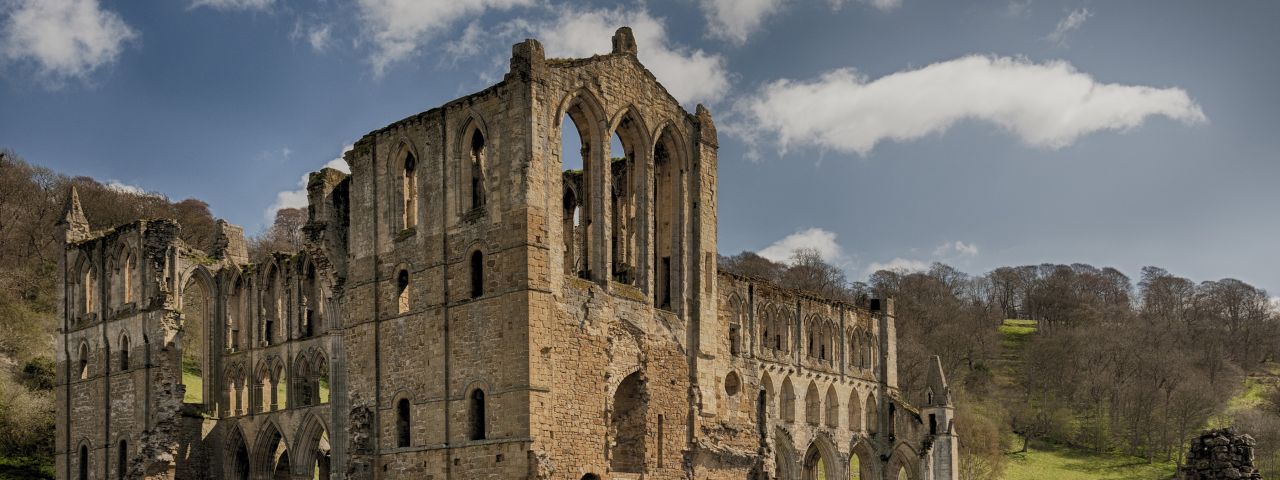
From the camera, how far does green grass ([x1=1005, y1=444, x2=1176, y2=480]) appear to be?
195 ft

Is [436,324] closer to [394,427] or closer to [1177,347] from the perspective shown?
[394,427]

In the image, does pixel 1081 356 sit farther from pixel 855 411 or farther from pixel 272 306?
pixel 272 306

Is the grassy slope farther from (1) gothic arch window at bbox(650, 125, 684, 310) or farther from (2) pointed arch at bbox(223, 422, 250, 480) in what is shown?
(2) pointed arch at bbox(223, 422, 250, 480)

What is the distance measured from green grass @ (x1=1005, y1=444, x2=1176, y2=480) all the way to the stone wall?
123 feet

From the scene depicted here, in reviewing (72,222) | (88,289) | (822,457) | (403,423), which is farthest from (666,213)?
(72,222)

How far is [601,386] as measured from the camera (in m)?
25.2

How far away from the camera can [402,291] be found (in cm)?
2608

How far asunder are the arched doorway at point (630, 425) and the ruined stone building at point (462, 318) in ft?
0.15

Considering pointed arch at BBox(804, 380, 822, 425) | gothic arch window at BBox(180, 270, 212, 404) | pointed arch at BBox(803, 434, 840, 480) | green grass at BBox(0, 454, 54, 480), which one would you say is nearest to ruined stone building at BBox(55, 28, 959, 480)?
green grass at BBox(0, 454, 54, 480)

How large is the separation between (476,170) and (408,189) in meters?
1.93

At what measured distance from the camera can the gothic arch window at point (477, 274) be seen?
24.5 m

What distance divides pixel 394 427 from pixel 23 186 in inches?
1641

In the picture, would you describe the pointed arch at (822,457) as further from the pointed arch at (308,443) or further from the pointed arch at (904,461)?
the pointed arch at (308,443)

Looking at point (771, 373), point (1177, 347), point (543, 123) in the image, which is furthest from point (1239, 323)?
point (543, 123)
